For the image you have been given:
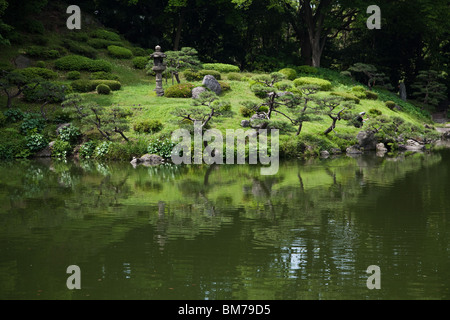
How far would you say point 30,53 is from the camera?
32.6m

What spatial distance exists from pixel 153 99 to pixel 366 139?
12.1m

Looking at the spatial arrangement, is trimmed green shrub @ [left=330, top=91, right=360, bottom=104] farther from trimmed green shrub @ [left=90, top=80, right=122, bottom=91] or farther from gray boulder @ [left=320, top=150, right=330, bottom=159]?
trimmed green shrub @ [left=90, top=80, right=122, bottom=91]

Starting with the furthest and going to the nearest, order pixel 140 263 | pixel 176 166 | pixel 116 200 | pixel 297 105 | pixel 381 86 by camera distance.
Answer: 1. pixel 381 86
2. pixel 297 105
3. pixel 176 166
4. pixel 116 200
5. pixel 140 263

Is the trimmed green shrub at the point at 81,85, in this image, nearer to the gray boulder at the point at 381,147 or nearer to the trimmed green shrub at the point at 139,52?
the trimmed green shrub at the point at 139,52

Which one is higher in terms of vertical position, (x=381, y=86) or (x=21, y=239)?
(x=381, y=86)

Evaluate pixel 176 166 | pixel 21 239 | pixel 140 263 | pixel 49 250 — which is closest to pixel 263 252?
pixel 140 263

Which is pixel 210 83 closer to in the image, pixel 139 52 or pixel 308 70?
pixel 308 70

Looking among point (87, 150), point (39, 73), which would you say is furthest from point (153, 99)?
point (39, 73)

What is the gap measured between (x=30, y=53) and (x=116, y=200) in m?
23.5

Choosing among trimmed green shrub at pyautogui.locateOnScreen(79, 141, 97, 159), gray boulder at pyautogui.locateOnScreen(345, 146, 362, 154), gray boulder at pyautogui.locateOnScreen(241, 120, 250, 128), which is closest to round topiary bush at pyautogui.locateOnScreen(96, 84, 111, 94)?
trimmed green shrub at pyautogui.locateOnScreen(79, 141, 97, 159)

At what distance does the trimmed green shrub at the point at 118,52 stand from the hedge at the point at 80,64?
3405mm

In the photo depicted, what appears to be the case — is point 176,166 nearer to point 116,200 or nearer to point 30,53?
point 116,200
